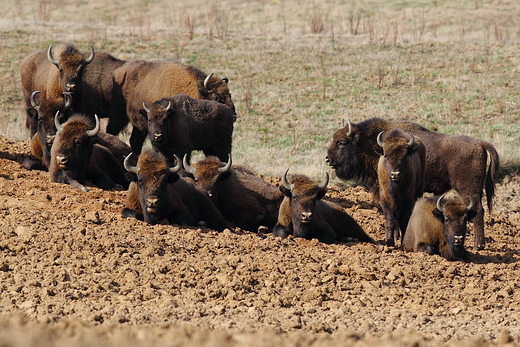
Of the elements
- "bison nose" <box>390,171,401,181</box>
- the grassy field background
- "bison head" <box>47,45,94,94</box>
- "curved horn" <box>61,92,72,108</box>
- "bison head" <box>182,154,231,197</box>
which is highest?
"bison head" <box>47,45,94,94</box>

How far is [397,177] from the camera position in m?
12.1

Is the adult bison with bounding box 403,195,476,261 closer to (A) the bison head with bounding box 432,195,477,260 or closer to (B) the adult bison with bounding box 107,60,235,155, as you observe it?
(A) the bison head with bounding box 432,195,477,260

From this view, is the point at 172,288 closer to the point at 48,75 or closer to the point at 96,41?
the point at 48,75

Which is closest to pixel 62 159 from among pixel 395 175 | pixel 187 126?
pixel 187 126

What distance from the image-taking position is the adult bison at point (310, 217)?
1167 cm

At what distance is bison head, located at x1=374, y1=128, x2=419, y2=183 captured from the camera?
40.0 ft

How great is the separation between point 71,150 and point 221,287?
5.92m

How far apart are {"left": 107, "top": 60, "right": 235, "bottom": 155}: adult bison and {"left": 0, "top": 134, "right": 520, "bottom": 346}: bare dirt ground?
425 cm

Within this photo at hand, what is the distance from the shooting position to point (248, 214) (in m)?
12.8

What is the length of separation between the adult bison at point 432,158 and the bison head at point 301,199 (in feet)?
6.77

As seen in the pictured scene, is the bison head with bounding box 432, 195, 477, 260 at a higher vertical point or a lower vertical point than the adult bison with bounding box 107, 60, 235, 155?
lower

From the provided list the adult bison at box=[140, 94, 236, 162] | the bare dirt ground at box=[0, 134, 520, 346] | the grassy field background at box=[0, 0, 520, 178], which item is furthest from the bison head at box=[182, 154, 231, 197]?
the grassy field background at box=[0, 0, 520, 178]

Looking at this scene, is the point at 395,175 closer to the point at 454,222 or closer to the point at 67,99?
the point at 454,222

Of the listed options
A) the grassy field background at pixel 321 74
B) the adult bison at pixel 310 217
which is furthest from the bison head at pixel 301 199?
the grassy field background at pixel 321 74
